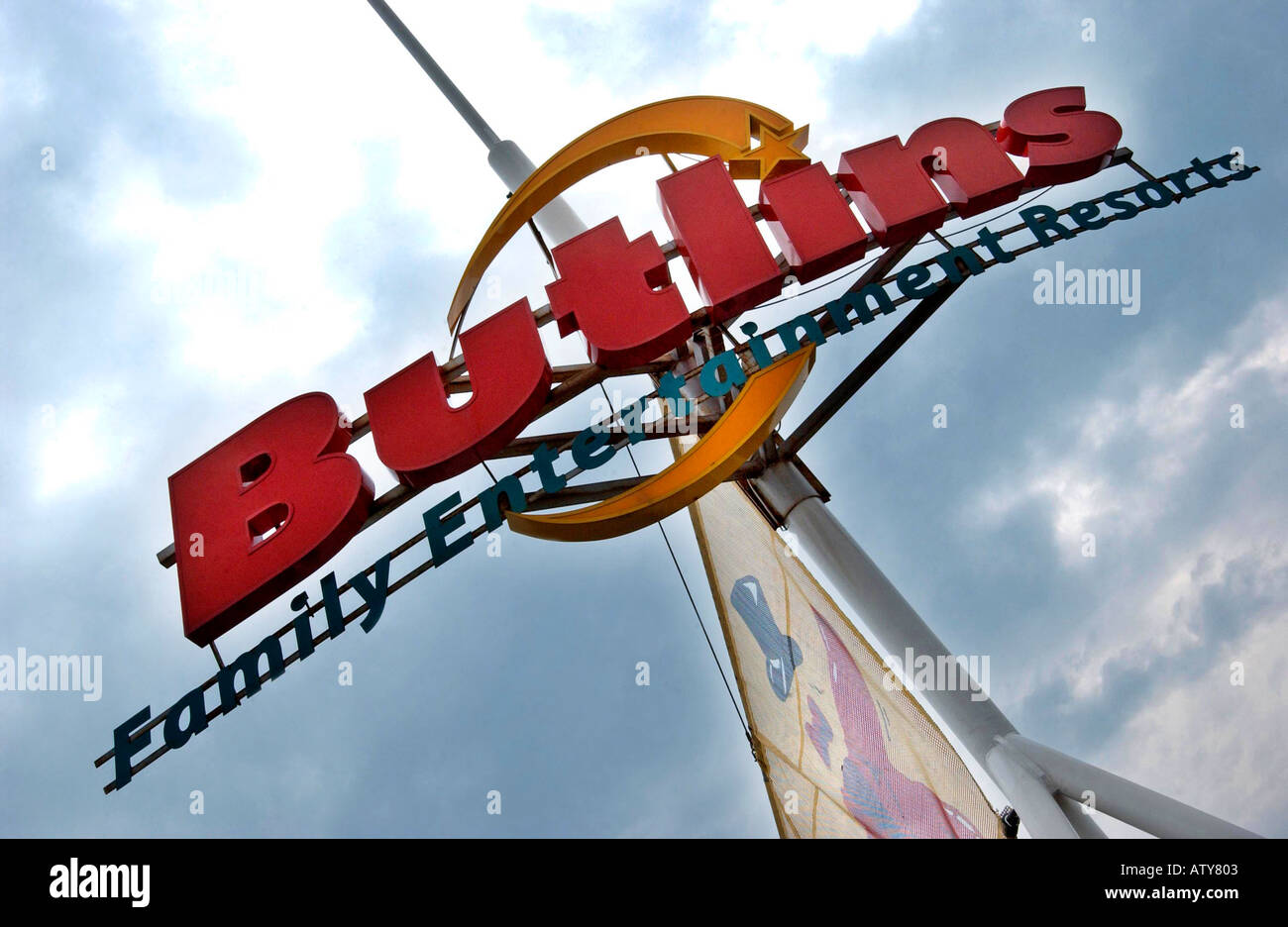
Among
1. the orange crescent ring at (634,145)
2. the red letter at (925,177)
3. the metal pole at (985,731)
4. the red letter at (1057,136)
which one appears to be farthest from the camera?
the orange crescent ring at (634,145)

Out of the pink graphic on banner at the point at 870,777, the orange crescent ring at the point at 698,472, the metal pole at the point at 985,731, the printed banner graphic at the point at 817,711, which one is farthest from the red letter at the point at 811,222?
the pink graphic on banner at the point at 870,777

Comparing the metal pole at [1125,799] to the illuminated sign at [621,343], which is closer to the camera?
the metal pole at [1125,799]

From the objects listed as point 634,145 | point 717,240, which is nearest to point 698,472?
point 717,240

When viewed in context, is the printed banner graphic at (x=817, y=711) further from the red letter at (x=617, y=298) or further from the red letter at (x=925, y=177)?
the red letter at (x=925, y=177)

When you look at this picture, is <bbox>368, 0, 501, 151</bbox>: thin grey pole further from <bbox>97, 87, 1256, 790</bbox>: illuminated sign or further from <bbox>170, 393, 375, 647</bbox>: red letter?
<bbox>170, 393, 375, 647</bbox>: red letter

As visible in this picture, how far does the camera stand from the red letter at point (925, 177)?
34.2 ft

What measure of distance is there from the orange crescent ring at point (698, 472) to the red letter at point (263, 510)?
5.68 ft

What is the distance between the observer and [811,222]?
10.3m

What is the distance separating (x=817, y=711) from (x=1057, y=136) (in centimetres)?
711

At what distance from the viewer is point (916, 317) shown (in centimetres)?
1059

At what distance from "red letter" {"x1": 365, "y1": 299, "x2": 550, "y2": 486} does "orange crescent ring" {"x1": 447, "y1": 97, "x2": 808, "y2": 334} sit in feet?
5.65

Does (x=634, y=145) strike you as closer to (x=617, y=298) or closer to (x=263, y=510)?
(x=617, y=298)
